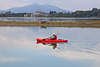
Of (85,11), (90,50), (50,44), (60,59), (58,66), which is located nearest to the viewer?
(58,66)

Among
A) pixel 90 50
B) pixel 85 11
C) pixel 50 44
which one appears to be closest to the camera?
pixel 90 50

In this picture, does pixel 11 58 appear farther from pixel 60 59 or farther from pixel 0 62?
pixel 60 59

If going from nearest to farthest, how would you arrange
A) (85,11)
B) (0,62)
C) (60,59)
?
(0,62) → (60,59) → (85,11)

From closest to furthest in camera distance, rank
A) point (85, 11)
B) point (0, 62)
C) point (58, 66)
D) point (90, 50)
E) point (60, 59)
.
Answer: point (58, 66)
point (0, 62)
point (60, 59)
point (90, 50)
point (85, 11)

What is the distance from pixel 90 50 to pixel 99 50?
861 millimetres

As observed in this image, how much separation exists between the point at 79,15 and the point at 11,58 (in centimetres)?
15852

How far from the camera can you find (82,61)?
A: 60.6 ft

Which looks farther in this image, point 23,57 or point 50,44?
point 50,44

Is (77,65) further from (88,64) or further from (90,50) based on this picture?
(90,50)

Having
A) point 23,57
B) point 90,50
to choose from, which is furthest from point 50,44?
point 23,57

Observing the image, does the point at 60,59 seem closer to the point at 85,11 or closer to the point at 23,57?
→ the point at 23,57

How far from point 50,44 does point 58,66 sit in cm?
1180

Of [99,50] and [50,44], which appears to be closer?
[99,50]

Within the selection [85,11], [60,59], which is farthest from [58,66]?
[85,11]
